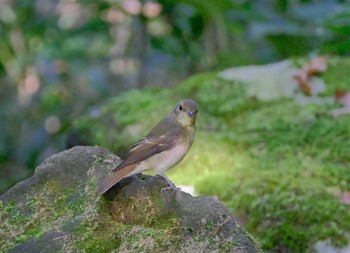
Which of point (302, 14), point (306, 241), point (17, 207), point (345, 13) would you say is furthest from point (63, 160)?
point (302, 14)

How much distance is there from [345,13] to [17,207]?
8.83 feet

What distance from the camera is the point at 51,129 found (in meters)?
7.34

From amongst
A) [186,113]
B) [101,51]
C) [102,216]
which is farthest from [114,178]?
[101,51]

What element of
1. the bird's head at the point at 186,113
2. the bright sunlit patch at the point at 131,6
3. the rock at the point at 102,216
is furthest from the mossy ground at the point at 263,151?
the bright sunlit patch at the point at 131,6

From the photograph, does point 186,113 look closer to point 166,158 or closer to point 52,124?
point 166,158

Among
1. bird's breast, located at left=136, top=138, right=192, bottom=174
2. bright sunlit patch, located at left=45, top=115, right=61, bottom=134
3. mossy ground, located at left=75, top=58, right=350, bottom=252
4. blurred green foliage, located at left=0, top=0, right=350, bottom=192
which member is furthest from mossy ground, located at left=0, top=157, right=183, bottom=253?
bright sunlit patch, located at left=45, top=115, right=61, bottom=134

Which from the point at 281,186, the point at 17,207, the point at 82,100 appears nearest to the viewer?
the point at 17,207

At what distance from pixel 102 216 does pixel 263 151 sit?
211 centimetres

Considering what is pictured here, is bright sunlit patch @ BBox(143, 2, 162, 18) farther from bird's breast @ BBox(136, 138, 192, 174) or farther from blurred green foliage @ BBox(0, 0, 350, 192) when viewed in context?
bird's breast @ BBox(136, 138, 192, 174)

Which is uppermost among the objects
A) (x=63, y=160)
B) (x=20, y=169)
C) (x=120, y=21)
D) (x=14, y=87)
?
(x=63, y=160)

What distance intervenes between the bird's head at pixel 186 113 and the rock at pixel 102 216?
0.59 meters

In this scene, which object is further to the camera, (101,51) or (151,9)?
(101,51)

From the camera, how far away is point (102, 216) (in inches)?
113

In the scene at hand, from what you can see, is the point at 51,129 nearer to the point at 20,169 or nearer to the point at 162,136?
the point at 20,169
